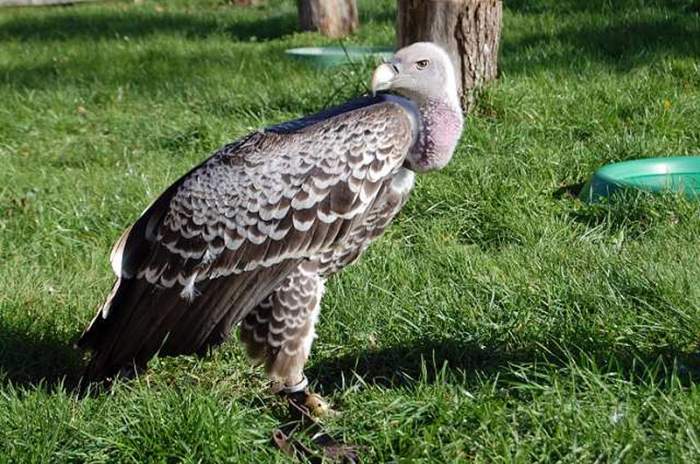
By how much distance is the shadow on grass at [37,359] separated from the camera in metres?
4.22

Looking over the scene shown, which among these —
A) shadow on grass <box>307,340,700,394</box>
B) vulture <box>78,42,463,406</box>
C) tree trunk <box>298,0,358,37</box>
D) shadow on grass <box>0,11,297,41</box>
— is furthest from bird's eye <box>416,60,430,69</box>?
shadow on grass <box>0,11,297,41</box>

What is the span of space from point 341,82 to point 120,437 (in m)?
5.01

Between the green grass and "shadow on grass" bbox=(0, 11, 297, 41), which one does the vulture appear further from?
"shadow on grass" bbox=(0, 11, 297, 41)

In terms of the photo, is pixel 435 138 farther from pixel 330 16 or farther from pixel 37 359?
pixel 330 16

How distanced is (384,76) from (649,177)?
99.1 inches

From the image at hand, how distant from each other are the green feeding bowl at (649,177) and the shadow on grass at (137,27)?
6980 millimetres

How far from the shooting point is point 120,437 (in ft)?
11.4

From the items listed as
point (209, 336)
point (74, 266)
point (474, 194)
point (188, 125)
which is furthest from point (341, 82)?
point (209, 336)

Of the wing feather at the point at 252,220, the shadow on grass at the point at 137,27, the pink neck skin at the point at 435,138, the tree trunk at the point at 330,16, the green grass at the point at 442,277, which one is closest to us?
the green grass at the point at 442,277

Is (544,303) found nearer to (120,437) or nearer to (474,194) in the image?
(474,194)

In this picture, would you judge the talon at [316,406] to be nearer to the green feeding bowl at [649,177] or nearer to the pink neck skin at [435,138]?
the pink neck skin at [435,138]

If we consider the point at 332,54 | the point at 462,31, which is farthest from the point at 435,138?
the point at 332,54

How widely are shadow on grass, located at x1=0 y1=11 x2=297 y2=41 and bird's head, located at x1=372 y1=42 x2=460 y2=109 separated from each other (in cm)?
859

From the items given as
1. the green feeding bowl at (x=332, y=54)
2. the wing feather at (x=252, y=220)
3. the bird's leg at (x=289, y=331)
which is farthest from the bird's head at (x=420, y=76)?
the green feeding bowl at (x=332, y=54)
